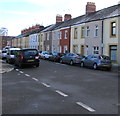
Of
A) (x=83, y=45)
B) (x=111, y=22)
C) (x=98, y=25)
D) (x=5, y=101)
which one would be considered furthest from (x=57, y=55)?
(x=5, y=101)

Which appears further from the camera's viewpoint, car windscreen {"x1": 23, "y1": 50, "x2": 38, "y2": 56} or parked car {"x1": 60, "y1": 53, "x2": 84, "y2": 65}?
parked car {"x1": 60, "y1": 53, "x2": 84, "y2": 65}

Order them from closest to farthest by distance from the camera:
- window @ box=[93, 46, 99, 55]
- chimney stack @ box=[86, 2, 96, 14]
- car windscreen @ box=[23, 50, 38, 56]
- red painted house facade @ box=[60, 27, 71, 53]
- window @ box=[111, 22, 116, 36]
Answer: car windscreen @ box=[23, 50, 38, 56], window @ box=[111, 22, 116, 36], window @ box=[93, 46, 99, 55], chimney stack @ box=[86, 2, 96, 14], red painted house facade @ box=[60, 27, 71, 53]

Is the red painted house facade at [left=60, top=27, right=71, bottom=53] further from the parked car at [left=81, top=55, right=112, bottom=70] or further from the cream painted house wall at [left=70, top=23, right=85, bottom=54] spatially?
the parked car at [left=81, top=55, right=112, bottom=70]

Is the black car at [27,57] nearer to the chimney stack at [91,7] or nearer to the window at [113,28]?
the window at [113,28]

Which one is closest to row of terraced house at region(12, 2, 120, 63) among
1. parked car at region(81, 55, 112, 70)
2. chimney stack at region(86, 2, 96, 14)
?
chimney stack at region(86, 2, 96, 14)

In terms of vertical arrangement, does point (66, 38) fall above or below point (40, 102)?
above

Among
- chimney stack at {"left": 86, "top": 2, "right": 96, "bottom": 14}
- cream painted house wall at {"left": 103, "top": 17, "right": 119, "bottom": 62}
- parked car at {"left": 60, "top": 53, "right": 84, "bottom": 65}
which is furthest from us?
chimney stack at {"left": 86, "top": 2, "right": 96, "bottom": 14}

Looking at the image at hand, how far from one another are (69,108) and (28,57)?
14641mm

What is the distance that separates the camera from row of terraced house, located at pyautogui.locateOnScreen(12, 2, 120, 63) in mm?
26547

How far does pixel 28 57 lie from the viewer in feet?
67.6

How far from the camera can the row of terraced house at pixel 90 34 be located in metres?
26.5

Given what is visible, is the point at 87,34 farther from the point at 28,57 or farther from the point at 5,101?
the point at 5,101

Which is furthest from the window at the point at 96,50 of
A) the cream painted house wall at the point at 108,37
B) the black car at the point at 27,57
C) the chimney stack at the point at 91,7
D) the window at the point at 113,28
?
the black car at the point at 27,57

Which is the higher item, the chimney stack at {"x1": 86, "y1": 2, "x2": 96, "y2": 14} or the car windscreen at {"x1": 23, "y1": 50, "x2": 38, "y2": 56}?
the chimney stack at {"x1": 86, "y1": 2, "x2": 96, "y2": 14}
